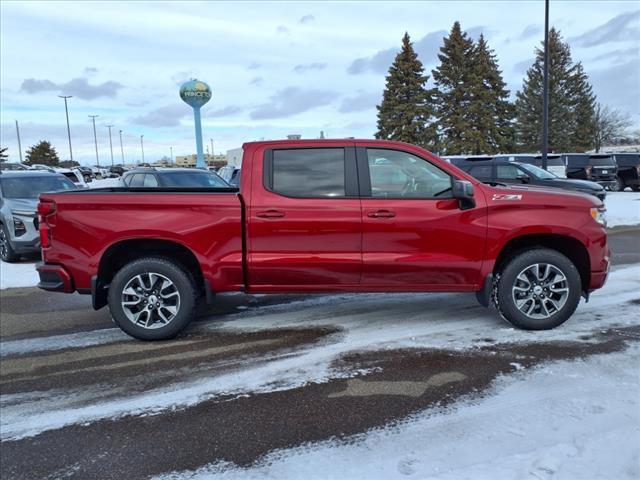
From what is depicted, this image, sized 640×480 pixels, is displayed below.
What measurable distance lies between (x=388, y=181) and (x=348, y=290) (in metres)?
1.08

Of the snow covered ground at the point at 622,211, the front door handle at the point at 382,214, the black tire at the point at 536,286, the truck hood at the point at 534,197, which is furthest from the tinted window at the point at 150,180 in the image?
the snow covered ground at the point at 622,211

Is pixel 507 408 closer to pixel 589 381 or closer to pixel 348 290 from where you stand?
pixel 589 381

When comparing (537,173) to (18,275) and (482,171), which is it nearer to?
(482,171)

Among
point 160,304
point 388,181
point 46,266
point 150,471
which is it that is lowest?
point 150,471

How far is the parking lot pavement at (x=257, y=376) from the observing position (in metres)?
3.10

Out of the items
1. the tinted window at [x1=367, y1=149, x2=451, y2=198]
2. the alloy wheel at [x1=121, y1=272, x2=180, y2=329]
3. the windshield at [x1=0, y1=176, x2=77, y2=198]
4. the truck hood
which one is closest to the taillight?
the alloy wheel at [x1=121, y1=272, x2=180, y2=329]

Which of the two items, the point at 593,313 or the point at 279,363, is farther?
the point at 593,313

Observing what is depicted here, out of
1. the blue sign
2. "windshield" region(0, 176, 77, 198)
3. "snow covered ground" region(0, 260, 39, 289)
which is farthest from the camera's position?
the blue sign

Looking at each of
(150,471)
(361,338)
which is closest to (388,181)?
(361,338)

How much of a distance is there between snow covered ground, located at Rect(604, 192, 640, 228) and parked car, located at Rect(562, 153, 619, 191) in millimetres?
2682

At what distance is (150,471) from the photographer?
286 cm

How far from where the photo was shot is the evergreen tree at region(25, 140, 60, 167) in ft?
249

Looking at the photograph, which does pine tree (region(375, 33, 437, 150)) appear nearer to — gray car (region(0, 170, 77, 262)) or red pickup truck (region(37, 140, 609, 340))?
gray car (region(0, 170, 77, 262))

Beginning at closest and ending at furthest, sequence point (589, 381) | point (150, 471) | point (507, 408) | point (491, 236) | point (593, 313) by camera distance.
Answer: point (150, 471) < point (507, 408) < point (589, 381) < point (491, 236) < point (593, 313)
